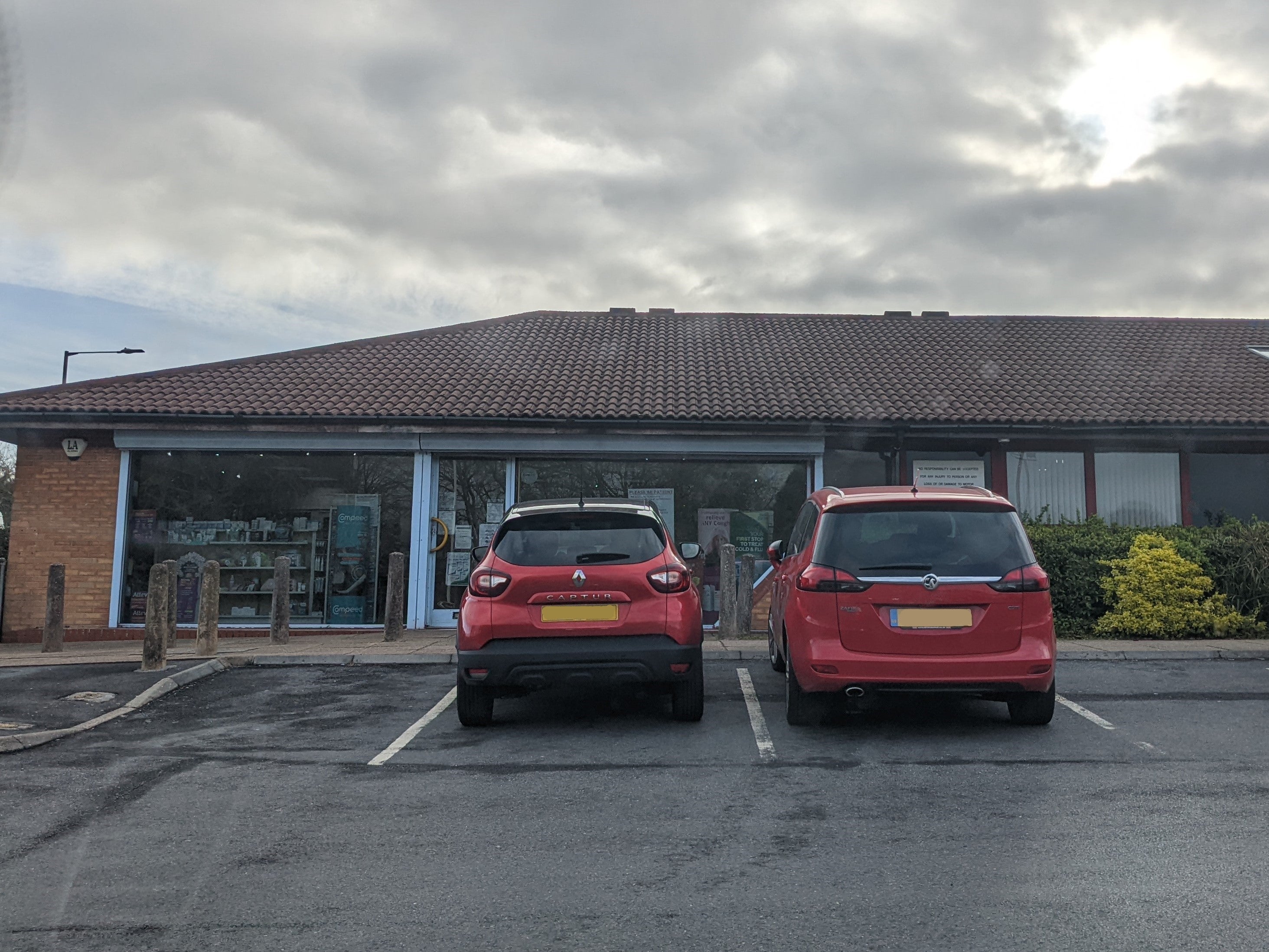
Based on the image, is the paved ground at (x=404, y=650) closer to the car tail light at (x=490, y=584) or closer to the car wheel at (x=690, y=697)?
the car wheel at (x=690, y=697)

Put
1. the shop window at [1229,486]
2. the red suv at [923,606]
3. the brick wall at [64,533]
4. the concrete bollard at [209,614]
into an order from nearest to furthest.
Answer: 1. the red suv at [923,606]
2. the concrete bollard at [209,614]
3. the brick wall at [64,533]
4. the shop window at [1229,486]

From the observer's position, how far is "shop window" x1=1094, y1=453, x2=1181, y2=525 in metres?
15.4

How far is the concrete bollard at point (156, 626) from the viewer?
9.20 metres

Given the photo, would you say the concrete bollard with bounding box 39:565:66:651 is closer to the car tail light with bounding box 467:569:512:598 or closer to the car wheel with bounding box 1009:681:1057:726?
the car tail light with bounding box 467:569:512:598

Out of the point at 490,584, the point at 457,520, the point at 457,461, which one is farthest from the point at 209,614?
the point at 490,584

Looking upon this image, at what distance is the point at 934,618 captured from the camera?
6227 mm

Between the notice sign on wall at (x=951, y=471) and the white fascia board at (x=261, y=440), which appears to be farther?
the notice sign on wall at (x=951, y=471)

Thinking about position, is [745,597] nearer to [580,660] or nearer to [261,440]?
[580,660]

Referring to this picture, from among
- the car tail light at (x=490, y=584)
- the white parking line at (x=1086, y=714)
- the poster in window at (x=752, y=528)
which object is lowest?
the white parking line at (x=1086, y=714)

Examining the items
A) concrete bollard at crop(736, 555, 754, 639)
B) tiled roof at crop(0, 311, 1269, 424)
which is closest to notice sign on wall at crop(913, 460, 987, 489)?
tiled roof at crop(0, 311, 1269, 424)

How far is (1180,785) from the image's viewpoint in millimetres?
5234

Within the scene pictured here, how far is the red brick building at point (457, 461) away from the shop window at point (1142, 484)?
0.03 m

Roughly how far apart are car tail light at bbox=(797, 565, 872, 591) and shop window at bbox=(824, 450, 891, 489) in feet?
29.0

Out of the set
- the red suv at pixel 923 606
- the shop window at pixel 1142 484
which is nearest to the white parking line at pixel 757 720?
the red suv at pixel 923 606
